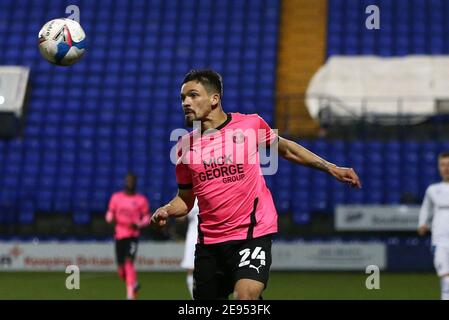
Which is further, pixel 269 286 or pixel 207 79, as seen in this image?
pixel 269 286

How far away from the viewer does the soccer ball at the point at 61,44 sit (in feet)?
27.5

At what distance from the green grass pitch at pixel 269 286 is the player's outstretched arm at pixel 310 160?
634 centimetres

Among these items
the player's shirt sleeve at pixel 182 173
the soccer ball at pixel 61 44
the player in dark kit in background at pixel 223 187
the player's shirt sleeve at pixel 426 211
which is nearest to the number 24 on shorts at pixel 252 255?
the player in dark kit in background at pixel 223 187

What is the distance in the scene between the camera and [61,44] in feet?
27.5

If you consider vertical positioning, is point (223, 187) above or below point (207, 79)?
below

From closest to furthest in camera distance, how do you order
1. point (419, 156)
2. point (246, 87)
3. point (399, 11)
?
1. point (419, 156)
2. point (246, 87)
3. point (399, 11)

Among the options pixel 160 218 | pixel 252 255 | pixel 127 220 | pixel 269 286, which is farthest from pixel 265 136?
pixel 269 286

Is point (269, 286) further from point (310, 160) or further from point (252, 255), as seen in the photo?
point (252, 255)

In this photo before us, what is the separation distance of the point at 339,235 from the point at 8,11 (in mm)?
11953

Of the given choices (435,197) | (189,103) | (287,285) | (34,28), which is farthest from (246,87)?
(189,103)

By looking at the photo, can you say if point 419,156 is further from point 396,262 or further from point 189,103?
point 189,103

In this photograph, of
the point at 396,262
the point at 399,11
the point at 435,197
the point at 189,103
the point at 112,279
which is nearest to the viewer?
the point at 189,103

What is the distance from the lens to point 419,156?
2084cm

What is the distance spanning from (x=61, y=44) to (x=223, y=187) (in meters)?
2.93
